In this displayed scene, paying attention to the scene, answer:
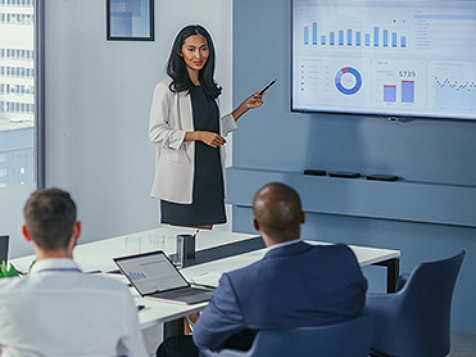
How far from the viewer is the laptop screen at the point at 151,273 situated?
3.73 metres

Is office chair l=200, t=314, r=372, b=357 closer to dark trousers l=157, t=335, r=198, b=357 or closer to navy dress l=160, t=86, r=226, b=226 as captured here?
dark trousers l=157, t=335, r=198, b=357

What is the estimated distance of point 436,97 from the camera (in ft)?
18.5

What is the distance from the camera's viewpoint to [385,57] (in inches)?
227

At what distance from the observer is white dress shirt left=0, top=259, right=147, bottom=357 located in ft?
8.96

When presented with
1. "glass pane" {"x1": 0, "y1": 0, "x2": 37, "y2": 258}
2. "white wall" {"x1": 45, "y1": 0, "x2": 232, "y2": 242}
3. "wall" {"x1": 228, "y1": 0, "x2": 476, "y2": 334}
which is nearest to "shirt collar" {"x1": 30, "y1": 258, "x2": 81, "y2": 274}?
"wall" {"x1": 228, "y1": 0, "x2": 476, "y2": 334}

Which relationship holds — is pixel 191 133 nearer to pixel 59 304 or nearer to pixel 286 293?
pixel 286 293

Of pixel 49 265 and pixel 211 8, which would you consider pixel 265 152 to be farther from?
pixel 49 265

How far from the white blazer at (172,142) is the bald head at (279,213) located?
6.96ft

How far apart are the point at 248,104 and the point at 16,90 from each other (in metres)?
2.35

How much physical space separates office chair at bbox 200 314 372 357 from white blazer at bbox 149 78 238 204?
235cm

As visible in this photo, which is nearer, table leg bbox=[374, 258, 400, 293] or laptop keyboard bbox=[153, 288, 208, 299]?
laptop keyboard bbox=[153, 288, 208, 299]

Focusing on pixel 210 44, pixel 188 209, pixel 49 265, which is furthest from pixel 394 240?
pixel 49 265

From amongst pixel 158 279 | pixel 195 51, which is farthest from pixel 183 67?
pixel 158 279

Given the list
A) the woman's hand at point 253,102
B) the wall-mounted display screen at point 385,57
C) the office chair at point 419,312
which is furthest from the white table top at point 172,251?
the wall-mounted display screen at point 385,57
